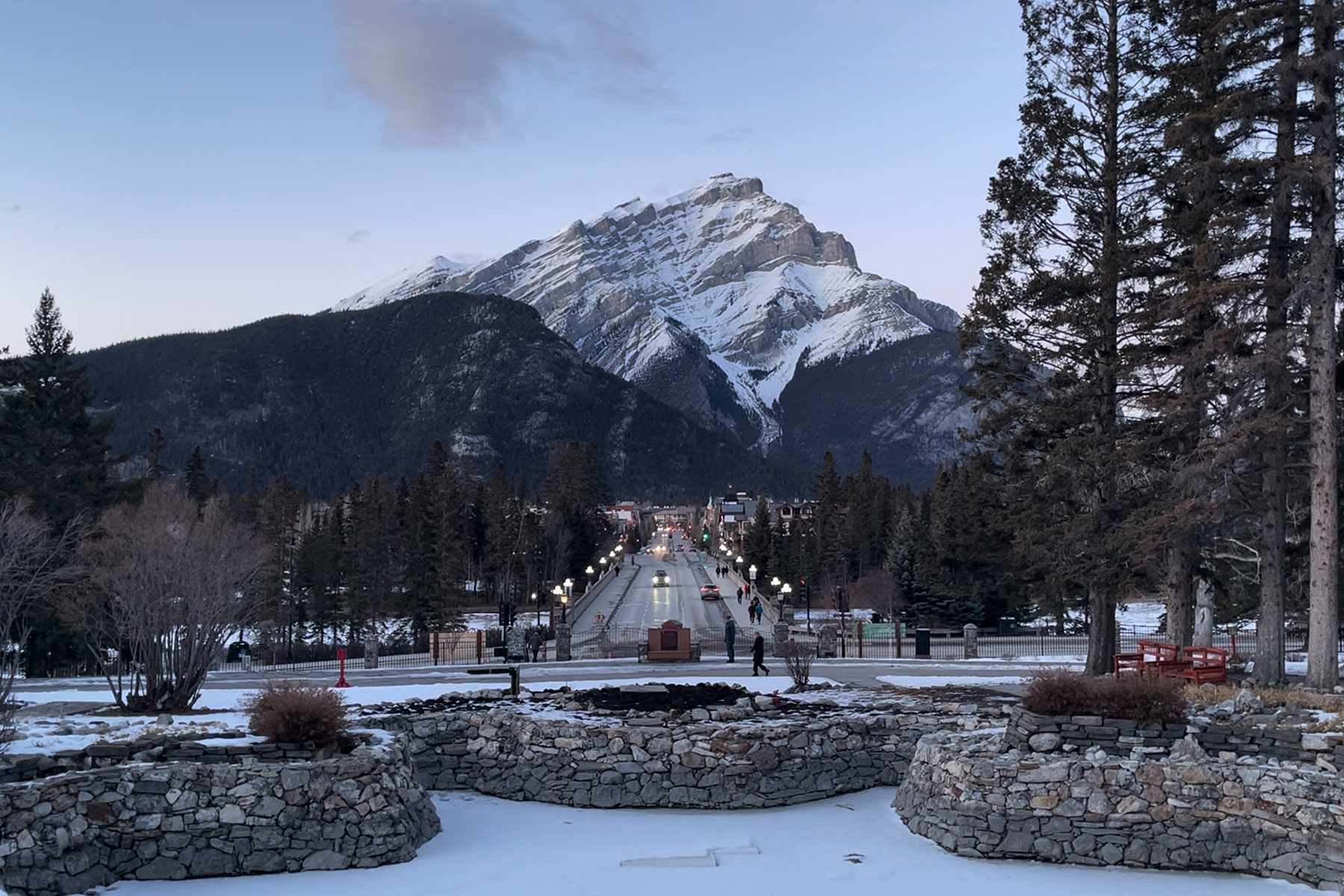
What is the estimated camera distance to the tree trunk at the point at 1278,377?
17812 mm

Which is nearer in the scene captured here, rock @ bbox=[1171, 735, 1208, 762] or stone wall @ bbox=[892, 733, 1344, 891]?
stone wall @ bbox=[892, 733, 1344, 891]

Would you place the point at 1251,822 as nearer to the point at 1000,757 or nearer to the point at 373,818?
the point at 1000,757

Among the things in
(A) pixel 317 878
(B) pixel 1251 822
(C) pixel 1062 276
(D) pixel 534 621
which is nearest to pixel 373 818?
(A) pixel 317 878

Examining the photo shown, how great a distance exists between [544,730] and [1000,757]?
7.22 metres

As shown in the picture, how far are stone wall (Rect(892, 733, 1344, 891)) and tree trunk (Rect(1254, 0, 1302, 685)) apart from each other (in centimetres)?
599

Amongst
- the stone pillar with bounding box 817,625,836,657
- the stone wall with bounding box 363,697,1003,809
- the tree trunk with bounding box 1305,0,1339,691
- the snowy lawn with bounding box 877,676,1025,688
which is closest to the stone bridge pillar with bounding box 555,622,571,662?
the stone pillar with bounding box 817,625,836,657

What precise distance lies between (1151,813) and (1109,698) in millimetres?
1671

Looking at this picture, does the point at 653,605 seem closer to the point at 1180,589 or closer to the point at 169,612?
the point at 1180,589

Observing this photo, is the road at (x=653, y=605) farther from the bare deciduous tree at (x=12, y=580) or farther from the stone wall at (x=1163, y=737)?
the stone wall at (x=1163, y=737)

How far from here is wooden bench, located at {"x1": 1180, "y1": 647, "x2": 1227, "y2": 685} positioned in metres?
17.7

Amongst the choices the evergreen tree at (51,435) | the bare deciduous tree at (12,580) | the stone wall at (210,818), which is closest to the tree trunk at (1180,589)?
the stone wall at (210,818)

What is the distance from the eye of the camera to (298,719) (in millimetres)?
14227

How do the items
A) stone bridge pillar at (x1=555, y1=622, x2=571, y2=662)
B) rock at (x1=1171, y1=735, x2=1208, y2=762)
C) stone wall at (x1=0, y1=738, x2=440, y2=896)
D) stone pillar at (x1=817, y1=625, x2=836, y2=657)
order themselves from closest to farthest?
1. stone wall at (x1=0, y1=738, x2=440, y2=896)
2. rock at (x1=1171, y1=735, x2=1208, y2=762)
3. stone pillar at (x1=817, y1=625, x2=836, y2=657)
4. stone bridge pillar at (x1=555, y1=622, x2=571, y2=662)

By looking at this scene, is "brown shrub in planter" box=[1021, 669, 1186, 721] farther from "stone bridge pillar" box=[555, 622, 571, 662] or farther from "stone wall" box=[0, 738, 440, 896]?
"stone bridge pillar" box=[555, 622, 571, 662]
